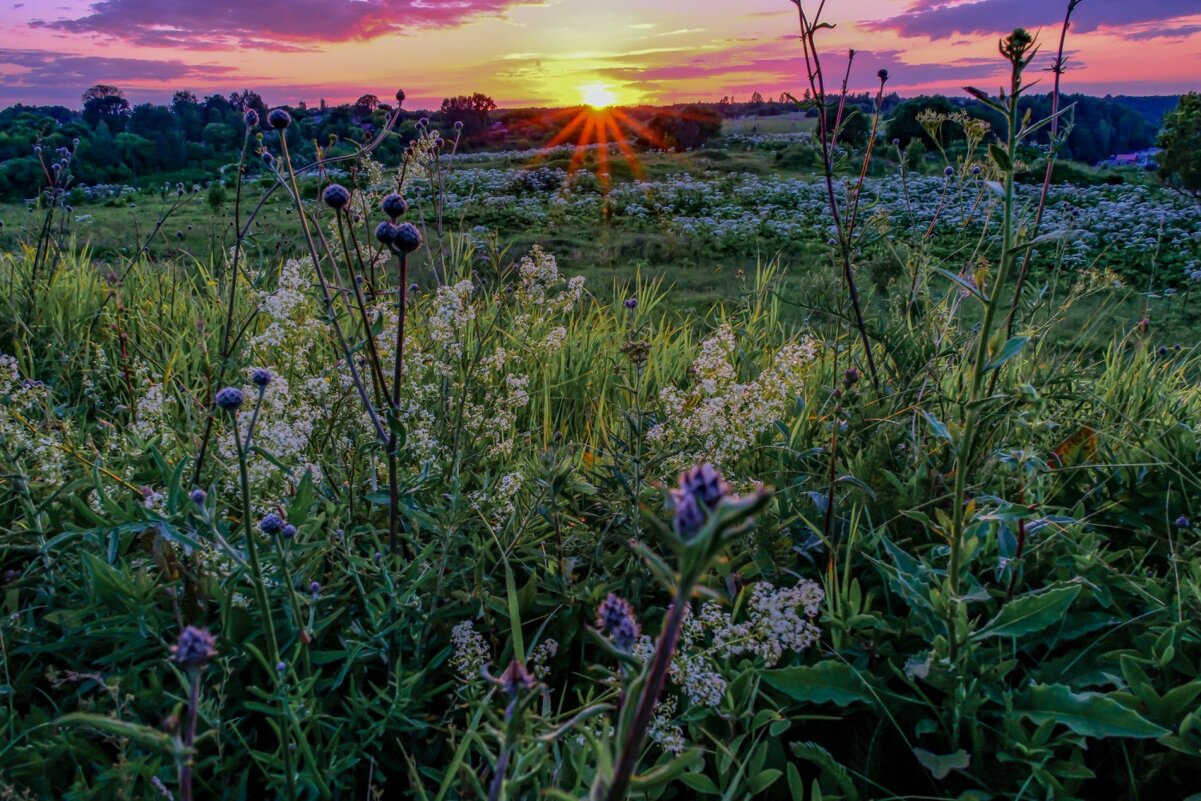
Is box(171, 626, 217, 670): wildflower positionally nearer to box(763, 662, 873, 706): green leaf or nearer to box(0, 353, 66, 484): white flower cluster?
box(763, 662, 873, 706): green leaf

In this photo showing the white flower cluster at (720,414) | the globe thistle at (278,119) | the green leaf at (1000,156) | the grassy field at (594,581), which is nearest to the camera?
the green leaf at (1000,156)

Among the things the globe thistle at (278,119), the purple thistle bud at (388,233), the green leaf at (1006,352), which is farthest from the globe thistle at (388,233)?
the green leaf at (1006,352)

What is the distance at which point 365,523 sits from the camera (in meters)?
2.10

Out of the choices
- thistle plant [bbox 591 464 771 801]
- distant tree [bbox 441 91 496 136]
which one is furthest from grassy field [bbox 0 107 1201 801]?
distant tree [bbox 441 91 496 136]

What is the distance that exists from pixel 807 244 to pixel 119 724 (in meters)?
12.6

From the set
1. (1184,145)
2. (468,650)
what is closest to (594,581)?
(468,650)

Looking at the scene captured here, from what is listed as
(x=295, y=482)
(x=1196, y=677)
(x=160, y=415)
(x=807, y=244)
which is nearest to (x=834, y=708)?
(x=1196, y=677)

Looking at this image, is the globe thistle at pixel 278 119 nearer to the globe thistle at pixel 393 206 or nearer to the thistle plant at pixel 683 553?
the globe thistle at pixel 393 206

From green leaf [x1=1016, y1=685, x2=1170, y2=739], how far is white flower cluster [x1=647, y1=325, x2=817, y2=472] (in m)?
0.88

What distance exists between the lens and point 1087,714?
146 centimetres

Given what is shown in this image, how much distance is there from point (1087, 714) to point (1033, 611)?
193 mm

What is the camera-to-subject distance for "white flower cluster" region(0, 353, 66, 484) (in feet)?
6.37

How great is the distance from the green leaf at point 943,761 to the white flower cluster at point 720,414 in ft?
2.76

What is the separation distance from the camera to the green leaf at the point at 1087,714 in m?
1.41
